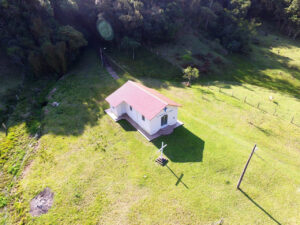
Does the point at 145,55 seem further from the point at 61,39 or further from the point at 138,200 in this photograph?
the point at 138,200

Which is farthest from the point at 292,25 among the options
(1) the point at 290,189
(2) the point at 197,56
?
(1) the point at 290,189

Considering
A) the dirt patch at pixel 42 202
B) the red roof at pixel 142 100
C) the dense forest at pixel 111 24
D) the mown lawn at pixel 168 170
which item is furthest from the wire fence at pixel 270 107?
the dirt patch at pixel 42 202

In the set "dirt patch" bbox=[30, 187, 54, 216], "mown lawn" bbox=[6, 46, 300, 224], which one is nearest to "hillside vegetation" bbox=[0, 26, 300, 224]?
"mown lawn" bbox=[6, 46, 300, 224]

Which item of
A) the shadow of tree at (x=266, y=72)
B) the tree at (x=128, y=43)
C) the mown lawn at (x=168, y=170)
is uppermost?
the tree at (x=128, y=43)

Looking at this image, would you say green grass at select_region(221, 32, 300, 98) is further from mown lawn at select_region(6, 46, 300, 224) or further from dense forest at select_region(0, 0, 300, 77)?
mown lawn at select_region(6, 46, 300, 224)

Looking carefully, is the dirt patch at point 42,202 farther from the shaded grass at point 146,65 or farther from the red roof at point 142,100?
the shaded grass at point 146,65

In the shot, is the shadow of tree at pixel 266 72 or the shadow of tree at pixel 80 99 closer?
the shadow of tree at pixel 80 99

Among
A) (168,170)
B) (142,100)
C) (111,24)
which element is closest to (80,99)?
(142,100)
